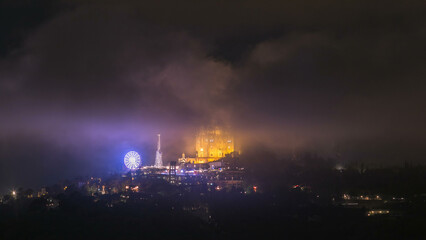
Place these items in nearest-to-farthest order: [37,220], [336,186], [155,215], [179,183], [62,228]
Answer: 1. [62,228]
2. [37,220]
3. [155,215]
4. [336,186]
5. [179,183]

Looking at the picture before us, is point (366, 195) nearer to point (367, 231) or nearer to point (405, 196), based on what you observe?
point (405, 196)

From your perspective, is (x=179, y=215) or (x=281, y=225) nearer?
(x=281, y=225)

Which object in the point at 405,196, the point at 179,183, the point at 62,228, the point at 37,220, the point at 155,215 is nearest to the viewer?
the point at 62,228

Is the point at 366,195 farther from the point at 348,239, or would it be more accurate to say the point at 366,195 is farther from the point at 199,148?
the point at 199,148

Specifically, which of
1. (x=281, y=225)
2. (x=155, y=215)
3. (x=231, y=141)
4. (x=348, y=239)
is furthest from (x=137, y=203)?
(x=231, y=141)

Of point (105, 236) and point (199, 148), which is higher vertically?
point (199, 148)

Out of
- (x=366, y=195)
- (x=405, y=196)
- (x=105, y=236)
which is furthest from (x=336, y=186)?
(x=105, y=236)

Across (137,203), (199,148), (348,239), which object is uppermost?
(199,148)
